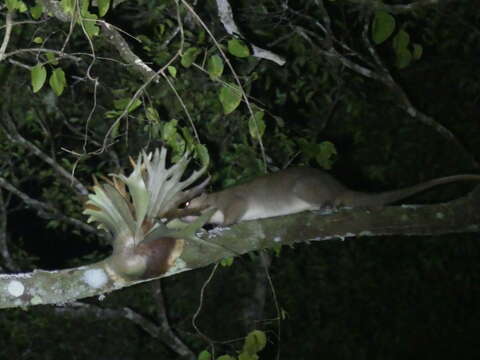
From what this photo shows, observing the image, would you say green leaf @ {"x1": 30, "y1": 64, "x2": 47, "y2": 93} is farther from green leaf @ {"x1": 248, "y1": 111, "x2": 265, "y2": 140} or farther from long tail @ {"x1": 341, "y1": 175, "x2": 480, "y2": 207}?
long tail @ {"x1": 341, "y1": 175, "x2": 480, "y2": 207}

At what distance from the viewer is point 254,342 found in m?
2.93

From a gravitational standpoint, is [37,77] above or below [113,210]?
above

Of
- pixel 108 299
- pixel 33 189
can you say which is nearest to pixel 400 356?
pixel 108 299

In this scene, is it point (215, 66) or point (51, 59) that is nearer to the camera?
point (215, 66)

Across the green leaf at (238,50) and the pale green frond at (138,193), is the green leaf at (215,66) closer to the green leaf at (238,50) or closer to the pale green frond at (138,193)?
the green leaf at (238,50)

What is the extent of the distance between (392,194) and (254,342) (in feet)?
4.25

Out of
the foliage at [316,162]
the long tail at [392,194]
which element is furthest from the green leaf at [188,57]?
the foliage at [316,162]

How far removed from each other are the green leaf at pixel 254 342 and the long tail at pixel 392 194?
97 cm

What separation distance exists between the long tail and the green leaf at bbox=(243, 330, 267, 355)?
969 mm

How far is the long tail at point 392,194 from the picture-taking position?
9.66 feet

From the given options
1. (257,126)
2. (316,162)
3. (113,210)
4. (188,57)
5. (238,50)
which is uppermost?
(238,50)

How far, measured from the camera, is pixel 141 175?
2.43 metres

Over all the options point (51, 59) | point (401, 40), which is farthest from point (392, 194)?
point (51, 59)

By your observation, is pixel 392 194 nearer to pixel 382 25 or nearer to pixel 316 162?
pixel 382 25
